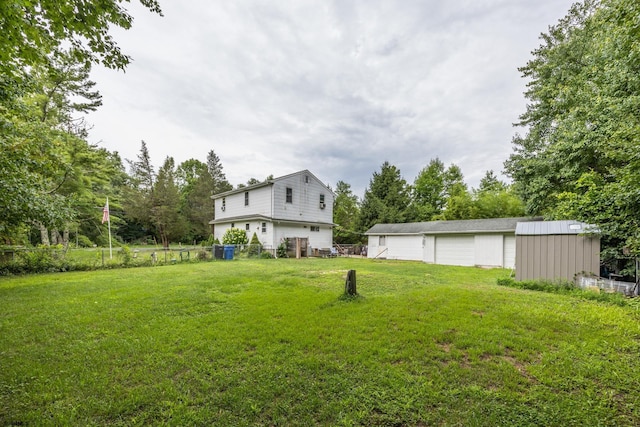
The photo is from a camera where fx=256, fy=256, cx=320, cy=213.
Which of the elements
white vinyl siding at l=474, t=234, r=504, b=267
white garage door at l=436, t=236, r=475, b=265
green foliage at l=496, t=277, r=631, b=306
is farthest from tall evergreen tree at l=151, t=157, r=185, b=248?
green foliage at l=496, t=277, r=631, b=306

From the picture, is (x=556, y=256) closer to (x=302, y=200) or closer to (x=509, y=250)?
(x=509, y=250)

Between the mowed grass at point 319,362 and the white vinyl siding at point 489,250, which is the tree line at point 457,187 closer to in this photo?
the white vinyl siding at point 489,250

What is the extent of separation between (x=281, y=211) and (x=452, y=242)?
11.5m

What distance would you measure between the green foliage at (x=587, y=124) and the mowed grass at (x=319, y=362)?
292 centimetres

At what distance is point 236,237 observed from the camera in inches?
745

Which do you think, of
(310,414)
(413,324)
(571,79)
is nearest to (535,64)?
(571,79)

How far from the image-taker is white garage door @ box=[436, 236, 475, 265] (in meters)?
15.0

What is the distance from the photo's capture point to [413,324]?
14.4ft

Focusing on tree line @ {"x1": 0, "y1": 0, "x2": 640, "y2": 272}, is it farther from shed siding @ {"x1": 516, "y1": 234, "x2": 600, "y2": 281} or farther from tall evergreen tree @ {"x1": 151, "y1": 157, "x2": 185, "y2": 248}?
shed siding @ {"x1": 516, "y1": 234, "x2": 600, "y2": 281}

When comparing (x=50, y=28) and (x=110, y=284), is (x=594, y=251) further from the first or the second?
(x=110, y=284)

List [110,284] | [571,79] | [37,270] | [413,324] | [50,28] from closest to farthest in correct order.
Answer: [50,28] → [413,324] → [110,284] → [37,270] → [571,79]

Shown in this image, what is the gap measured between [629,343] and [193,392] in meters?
5.85

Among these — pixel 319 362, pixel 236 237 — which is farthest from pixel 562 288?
pixel 236 237

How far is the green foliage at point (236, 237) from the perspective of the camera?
61.6ft
